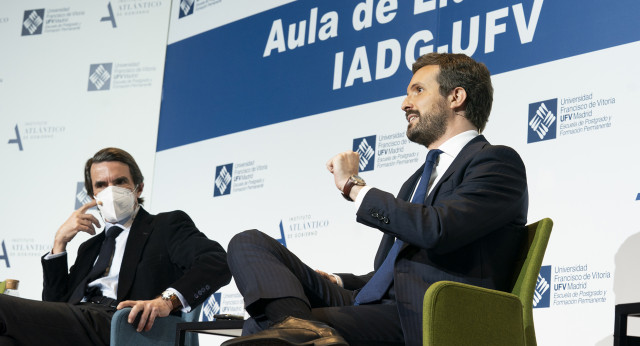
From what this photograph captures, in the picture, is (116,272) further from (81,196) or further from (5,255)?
(5,255)

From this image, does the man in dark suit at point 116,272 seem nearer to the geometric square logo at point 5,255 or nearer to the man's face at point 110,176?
the man's face at point 110,176

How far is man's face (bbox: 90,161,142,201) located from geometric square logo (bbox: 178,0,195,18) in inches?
94.5

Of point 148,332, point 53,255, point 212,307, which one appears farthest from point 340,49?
point 148,332

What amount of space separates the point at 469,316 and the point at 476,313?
0.03m

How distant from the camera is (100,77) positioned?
621cm

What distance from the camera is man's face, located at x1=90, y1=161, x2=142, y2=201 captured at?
379 centimetres

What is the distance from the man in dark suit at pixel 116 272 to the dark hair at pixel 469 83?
1207 mm

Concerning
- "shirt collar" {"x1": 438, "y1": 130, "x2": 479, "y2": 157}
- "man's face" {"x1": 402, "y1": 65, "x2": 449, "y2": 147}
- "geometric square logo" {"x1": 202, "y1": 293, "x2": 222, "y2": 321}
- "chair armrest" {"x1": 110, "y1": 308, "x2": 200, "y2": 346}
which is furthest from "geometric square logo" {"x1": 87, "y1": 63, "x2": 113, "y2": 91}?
"shirt collar" {"x1": 438, "y1": 130, "x2": 479, "y2": 157}

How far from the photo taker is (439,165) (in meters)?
2.54

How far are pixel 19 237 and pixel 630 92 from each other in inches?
176

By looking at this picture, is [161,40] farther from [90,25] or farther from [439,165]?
[439,165]

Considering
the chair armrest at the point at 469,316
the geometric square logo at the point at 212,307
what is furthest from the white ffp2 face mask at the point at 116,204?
the chair armrest at the point at 469,316

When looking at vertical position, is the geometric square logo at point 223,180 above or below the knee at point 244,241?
above

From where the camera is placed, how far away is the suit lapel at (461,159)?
7.77ft
